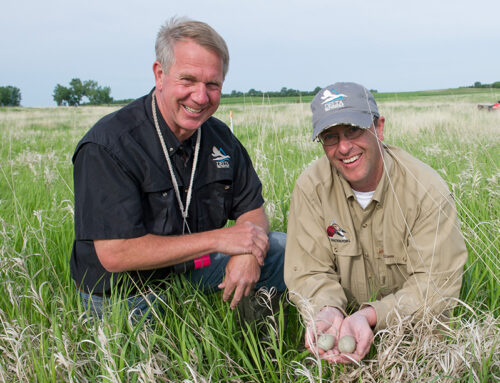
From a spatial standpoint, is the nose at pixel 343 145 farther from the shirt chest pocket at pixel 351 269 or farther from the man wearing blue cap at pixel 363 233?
the shirt chest pocket at pixel 351 269

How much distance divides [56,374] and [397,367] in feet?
5.38

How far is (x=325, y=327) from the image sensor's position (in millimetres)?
2215

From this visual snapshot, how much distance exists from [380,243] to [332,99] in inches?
37.2

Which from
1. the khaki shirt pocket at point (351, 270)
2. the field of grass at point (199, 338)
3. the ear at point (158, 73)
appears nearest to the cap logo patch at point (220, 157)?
the ear at point (158, 73)

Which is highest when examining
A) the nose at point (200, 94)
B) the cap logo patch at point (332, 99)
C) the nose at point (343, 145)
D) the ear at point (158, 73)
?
the ear at point (158, 73)

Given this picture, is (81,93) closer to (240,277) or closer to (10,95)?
(10,95)

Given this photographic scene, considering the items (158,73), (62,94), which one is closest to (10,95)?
(62,94)

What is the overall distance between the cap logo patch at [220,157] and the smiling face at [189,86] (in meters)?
0.31

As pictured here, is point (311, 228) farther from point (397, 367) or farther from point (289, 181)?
point (289, 181)

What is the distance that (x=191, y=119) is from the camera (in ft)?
9.39

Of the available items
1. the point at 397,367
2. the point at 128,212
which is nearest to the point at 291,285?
the point at 397,367

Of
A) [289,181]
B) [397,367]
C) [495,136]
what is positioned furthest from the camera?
[495,136]

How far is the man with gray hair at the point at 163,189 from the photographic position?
2.59 metres

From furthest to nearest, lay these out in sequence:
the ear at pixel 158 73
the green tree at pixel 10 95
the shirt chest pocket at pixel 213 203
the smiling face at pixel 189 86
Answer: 1. the green tree at pixel 10 95
2. the shirt chest pocket at pixel 213 203
3. the ear at pixel 158 73
4. the smiling face at pixel 189 86
